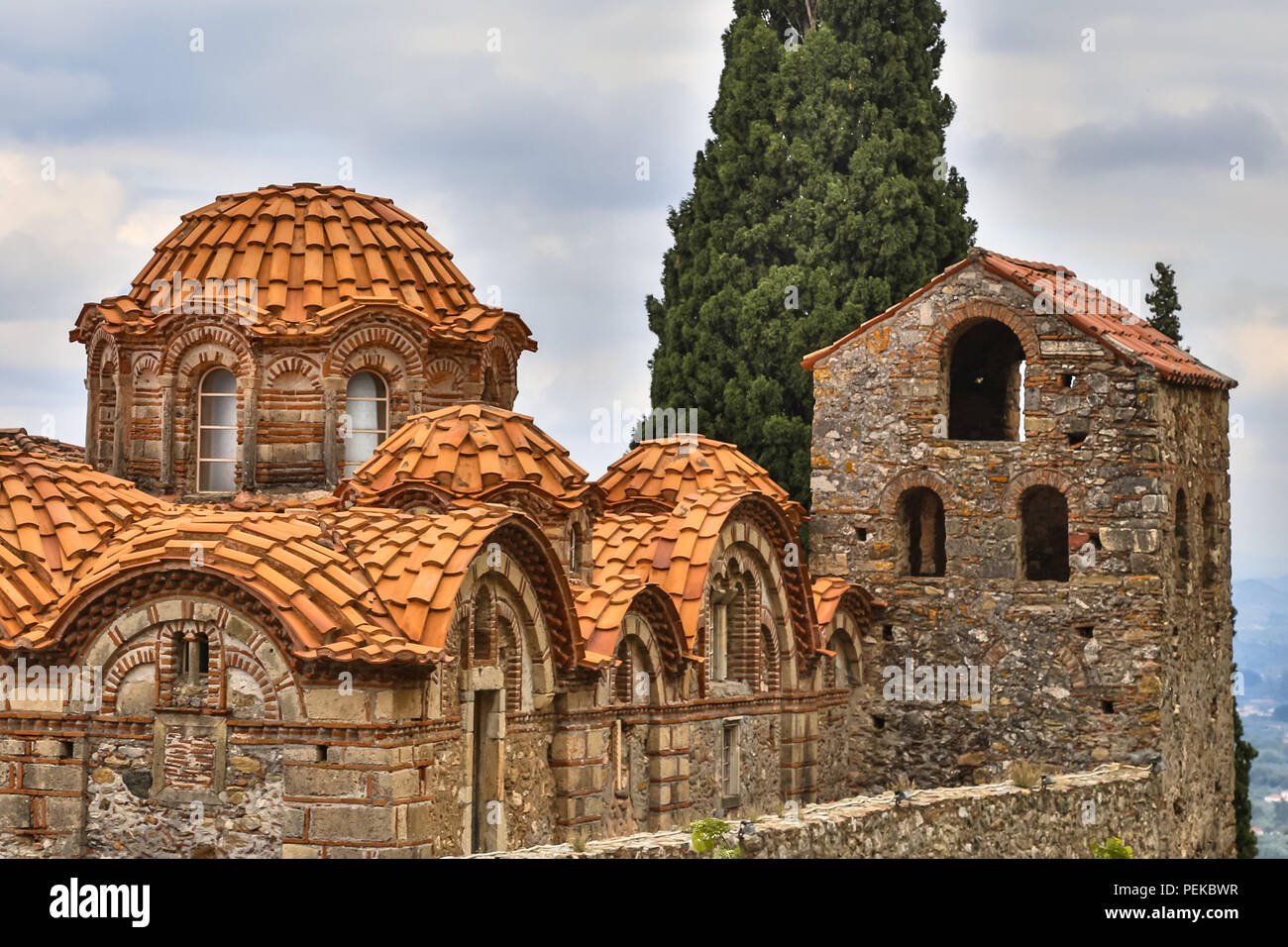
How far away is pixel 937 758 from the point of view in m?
26.6

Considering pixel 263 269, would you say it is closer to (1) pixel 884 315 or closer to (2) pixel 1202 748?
(1) pixel 884 315

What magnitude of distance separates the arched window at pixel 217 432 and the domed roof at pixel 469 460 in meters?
3.13

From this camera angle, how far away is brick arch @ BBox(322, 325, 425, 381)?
25062mm

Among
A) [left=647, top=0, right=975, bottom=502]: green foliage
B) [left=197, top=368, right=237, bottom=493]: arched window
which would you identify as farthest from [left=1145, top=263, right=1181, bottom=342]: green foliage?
[left=197, top=368, right=237, bottom=493]: arched window

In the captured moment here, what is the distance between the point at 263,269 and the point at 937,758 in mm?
10232

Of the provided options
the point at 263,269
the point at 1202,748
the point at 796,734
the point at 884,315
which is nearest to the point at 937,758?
the point at 796,734

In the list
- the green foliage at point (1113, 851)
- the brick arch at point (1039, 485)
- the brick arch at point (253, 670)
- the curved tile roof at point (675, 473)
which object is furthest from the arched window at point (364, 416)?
the green foliage at point (1113, 851)

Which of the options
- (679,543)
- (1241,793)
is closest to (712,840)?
(679,543)

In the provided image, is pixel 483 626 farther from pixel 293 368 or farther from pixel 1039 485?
pixel 1039 485

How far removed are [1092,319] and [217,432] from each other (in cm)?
1063

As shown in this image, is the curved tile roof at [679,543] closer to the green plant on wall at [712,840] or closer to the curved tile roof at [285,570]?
the curved tile roof at [285,570]

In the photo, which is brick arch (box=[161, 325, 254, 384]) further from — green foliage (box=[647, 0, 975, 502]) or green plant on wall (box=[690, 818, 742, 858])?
green plant on wall (box=[690, 818, 742, 858])
